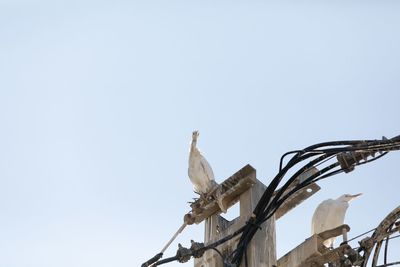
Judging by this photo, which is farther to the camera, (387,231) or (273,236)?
(387,231)

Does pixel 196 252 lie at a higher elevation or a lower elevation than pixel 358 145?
lower

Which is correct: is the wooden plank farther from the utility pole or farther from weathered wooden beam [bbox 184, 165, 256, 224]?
weathered wooden beam [bbox 184, 165, 256, 224]

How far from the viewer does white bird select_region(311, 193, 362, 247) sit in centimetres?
949

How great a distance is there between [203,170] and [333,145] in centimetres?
328

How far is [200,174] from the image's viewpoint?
9125 mm

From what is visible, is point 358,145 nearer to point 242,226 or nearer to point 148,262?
point 242,226

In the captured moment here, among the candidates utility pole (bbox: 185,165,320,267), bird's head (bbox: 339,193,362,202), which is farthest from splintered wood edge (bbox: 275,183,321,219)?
bird's head (bbox: 339,193,362,202)

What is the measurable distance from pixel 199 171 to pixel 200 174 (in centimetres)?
Answer: 13

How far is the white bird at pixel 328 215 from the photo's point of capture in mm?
9492

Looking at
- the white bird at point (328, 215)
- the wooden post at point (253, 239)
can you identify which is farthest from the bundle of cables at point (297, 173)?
the white bird at point (328, 215)

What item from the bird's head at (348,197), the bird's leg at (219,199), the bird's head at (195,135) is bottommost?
the bird's leg at (219,199)

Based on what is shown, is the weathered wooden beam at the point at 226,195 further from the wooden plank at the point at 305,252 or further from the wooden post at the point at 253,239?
the wooden plank at the point at 305,252

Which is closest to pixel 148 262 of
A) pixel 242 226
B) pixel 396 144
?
pixel 242 226

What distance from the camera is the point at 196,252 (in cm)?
643
